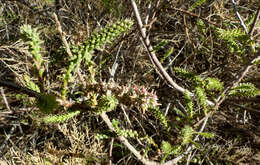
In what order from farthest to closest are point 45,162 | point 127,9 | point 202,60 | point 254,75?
1. point 202,60
2. point 254,75
3. point 127,9
4. point 45,162

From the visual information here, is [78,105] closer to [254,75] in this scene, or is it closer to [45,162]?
[45,162]

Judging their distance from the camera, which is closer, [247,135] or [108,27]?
[108,27]

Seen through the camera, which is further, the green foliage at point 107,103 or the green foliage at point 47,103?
the green foliage at point 107,103

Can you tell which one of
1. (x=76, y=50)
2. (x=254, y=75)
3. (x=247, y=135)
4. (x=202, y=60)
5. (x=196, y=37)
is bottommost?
(x=247, y=135)

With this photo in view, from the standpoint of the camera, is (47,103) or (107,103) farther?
(107,103)

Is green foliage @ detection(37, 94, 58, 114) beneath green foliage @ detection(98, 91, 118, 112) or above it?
above

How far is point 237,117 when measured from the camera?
2.20 meters

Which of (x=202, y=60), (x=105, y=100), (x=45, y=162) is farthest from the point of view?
(x=202, y=60)

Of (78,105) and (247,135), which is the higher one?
(78,105)

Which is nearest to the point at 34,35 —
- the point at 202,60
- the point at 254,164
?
the point at 202,60

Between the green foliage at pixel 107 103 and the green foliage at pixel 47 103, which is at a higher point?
the green foliage at pixel 47 103

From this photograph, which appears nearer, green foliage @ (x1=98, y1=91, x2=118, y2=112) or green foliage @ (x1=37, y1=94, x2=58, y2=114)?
green foliage @ (x1=37, y1=94, x2=58, y2=114)

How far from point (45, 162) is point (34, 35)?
1.34m

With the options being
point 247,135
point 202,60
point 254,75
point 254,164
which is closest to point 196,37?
point 202,60
